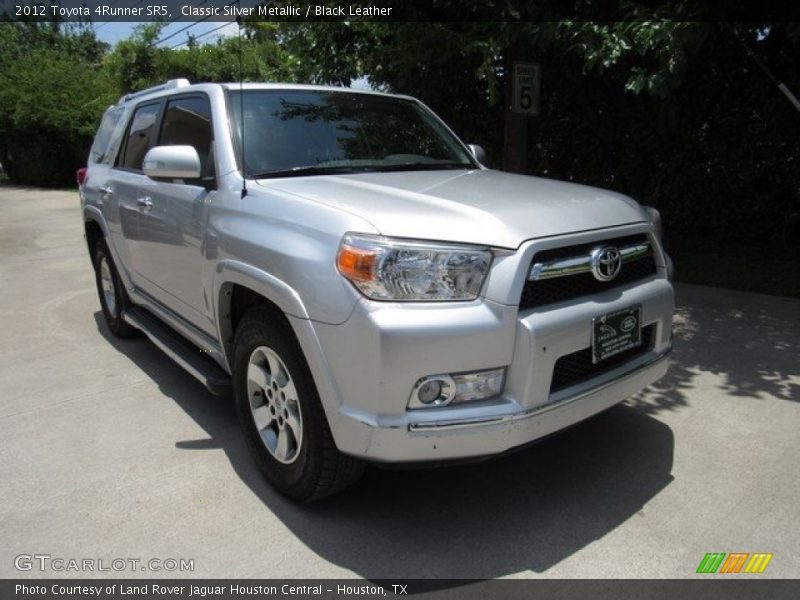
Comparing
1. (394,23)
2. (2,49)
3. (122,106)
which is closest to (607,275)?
(122,106)

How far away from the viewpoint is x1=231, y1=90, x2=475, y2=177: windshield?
136 inches

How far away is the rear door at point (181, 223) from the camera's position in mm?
3508

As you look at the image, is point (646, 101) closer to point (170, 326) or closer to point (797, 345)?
point (797, 345)

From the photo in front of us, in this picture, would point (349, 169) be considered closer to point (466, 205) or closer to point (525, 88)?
point (466, 205)

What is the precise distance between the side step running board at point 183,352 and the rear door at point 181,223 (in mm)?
229

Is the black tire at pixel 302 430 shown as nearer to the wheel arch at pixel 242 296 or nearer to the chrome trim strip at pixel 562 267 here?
the wheel arch at pixel 242 296

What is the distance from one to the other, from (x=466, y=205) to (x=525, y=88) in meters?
4.98

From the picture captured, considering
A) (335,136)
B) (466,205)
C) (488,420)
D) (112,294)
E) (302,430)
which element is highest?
(335,136)

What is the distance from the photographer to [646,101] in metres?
8.18

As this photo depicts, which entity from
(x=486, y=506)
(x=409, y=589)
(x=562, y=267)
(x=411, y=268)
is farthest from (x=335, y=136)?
(x=409, y=589)

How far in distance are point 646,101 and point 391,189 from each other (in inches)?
247

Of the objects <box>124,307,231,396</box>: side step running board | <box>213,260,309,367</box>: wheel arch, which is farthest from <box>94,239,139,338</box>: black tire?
<box>213,260,309,367</box>: wheel arch

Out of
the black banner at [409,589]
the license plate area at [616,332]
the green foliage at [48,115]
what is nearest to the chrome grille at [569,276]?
the license plate area at [616,332]

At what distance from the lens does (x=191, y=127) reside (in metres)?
3.94
